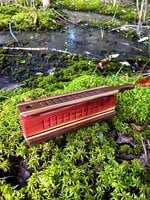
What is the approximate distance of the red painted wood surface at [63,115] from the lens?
1.66 metres

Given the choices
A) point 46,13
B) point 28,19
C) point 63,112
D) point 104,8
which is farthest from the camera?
point 104,8

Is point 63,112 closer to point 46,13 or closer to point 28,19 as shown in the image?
point 28,19

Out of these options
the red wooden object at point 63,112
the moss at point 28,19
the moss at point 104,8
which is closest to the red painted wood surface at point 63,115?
the red wooden object at point 63,112

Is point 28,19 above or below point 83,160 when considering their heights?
above

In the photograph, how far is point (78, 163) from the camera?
1.78 metres

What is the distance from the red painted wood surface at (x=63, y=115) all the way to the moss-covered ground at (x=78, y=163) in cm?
13

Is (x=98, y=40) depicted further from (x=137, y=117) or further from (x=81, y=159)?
(x=81, y=159)

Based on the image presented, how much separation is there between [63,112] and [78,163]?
324mm

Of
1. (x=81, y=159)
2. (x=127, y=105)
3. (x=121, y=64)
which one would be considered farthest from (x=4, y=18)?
(x=81, y=159)

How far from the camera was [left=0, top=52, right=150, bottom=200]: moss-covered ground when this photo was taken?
1642mm

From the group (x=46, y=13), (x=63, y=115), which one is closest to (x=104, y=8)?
(x=46, y=13)

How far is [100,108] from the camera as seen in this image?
192 cm

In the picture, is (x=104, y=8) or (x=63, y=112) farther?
(x=104, y=8)

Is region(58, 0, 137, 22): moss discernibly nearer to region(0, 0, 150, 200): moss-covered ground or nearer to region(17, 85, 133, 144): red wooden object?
region(0, 0, 150, 200): moss-covered ground
